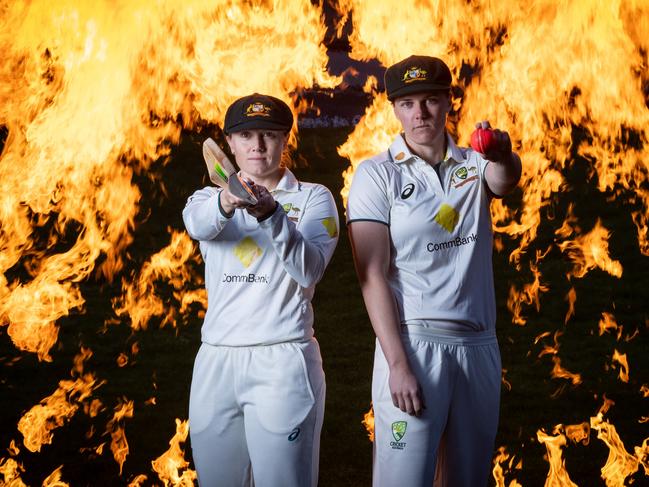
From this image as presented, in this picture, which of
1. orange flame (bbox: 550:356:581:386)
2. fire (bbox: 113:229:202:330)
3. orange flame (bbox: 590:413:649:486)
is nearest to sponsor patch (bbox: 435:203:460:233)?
orange flame (bbox: 590:413:649:486)

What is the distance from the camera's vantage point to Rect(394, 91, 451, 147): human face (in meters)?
3.32

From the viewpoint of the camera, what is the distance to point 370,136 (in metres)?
4.89

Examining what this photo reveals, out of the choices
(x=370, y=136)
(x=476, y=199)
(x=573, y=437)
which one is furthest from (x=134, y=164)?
(x=476, y=199)

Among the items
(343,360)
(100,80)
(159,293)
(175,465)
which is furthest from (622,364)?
(100,80)

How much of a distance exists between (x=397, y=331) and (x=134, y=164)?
44.8ft

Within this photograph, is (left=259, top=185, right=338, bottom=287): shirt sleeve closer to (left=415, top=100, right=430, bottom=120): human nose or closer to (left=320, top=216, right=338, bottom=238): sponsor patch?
(left=320, top=216, right=338, bottom=238): sponsor patch

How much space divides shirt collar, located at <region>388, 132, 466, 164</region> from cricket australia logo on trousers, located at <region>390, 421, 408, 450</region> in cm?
98

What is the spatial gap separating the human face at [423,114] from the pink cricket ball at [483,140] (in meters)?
0.29

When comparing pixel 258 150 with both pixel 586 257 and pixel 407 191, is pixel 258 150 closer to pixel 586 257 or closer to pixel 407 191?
pixel 407 191

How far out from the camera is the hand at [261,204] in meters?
3.14

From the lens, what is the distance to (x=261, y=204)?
10.3 ft

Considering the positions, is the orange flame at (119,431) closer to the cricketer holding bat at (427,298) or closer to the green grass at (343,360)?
the green grass at (343,360)

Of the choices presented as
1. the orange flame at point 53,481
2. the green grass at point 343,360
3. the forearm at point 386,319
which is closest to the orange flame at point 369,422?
the green grass at point 343,360

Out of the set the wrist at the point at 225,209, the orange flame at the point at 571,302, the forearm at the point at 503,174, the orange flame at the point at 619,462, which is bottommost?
the orange flame at the point at 619,462
